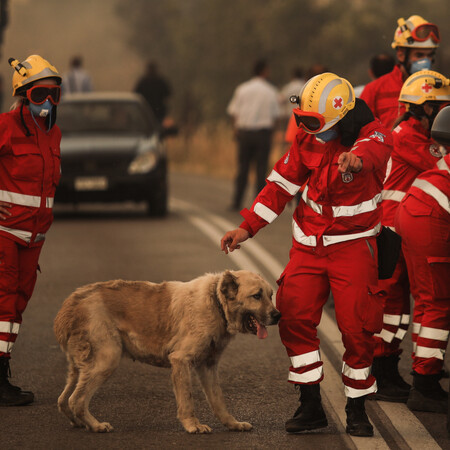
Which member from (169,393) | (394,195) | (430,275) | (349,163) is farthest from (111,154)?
(349,163)

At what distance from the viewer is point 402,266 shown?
759 centimetres

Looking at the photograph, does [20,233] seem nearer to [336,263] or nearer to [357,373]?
[336,263]

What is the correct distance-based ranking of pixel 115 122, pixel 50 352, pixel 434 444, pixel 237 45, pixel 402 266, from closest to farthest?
pixel 434 444 < pixel 402 266 < pixel 50 352 < pixel 115 122 < pixel 237 45

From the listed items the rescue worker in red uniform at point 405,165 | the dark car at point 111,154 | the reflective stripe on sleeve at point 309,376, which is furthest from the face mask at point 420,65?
the dark car at point 111,154

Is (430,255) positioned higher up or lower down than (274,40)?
higher up

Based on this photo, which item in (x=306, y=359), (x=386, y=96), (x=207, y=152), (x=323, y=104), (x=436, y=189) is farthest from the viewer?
(x=207, y=152)

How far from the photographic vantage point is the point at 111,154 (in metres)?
17.4

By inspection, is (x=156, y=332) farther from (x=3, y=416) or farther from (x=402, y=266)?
(x=402, y=266)

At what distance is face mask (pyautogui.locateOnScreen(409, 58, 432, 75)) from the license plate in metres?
8.96

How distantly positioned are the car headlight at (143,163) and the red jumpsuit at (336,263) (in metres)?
10.9

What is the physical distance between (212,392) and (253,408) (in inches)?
21.4

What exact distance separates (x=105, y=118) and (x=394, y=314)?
11.6 m

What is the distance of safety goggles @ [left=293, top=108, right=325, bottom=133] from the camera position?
630 cm

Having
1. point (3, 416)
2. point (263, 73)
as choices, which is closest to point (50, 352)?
point (3, 416)
